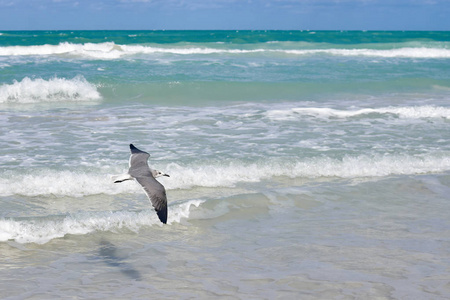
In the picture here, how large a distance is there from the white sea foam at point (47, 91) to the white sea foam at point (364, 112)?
6.06 meters

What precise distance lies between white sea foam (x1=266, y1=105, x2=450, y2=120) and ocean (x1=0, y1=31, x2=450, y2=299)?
0.05 meters

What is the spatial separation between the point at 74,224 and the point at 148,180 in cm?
95

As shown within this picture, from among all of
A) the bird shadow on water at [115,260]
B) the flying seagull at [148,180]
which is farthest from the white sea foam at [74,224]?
the flying seagull at [148,180]

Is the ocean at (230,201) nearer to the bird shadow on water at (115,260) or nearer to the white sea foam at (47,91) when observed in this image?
the bird shadow on water at (115,260)

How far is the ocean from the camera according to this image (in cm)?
443

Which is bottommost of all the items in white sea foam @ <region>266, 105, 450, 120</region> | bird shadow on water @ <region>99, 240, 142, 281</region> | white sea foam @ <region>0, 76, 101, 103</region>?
bird shadow on water @ <region>99, 240, 142, 281</region>

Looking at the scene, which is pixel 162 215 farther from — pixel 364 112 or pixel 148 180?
pixel 364 112

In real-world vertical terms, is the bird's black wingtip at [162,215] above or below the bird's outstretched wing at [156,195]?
below

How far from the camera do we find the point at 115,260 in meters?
4.83

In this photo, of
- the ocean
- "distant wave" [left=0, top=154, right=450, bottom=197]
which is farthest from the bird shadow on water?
"distant wave" [left=0, top=154, right=450, bottom=197]

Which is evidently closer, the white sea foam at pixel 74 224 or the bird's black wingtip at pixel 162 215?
the bird's black wingtip at pixel 162 215

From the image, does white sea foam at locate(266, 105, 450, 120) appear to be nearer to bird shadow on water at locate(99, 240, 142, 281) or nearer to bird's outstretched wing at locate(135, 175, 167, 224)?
bird's outstretched wing at locate(135, 175, 167, 224)

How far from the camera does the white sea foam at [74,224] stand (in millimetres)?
5293

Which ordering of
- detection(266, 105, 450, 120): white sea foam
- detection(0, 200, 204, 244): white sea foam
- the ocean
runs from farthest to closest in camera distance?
detection(266, 105, 450, 120): white sea foam
detection(0, 200, 204, 244): white sea foam
the ocean
